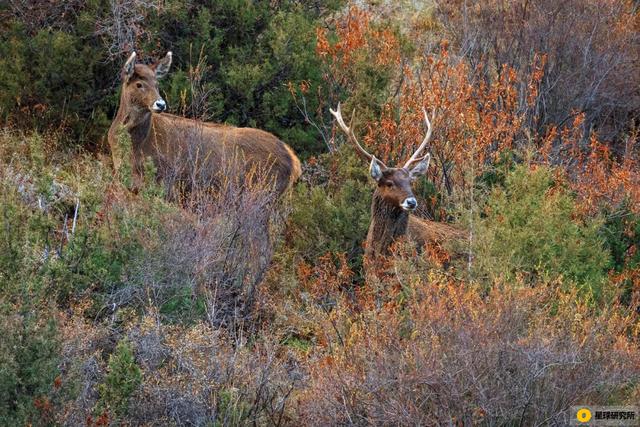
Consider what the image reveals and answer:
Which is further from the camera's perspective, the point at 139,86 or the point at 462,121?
the point at 462,121

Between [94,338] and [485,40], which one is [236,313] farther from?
[485,40]

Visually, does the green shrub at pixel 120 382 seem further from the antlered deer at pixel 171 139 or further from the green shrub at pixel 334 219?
the green shrub at pixel 334 219

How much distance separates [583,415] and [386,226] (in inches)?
167

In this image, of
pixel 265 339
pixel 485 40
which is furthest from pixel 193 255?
pixel 485 40

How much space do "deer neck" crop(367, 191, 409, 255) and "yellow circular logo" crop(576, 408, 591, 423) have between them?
4077 millimetres

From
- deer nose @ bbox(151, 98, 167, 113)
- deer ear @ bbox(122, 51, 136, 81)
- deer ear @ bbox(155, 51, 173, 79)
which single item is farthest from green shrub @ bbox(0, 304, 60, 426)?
deer ear @ bbox(155, 51, 173, 79)

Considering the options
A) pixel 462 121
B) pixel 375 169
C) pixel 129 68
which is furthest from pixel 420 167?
pixel 129 68

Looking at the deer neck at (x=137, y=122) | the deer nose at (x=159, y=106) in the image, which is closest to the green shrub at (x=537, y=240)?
the deer nose at (x=159, y=106)

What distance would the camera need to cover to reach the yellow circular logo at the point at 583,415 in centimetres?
819

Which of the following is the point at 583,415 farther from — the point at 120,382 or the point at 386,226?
the point at 386,226

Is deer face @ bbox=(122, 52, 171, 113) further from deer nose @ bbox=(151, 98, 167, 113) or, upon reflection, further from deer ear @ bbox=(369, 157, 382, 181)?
deer ear @ bbox=(369, 157, 382, 181)

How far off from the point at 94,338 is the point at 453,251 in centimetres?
404

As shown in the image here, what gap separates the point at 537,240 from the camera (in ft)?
37.5

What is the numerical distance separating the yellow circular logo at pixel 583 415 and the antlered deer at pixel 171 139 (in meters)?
5.33
